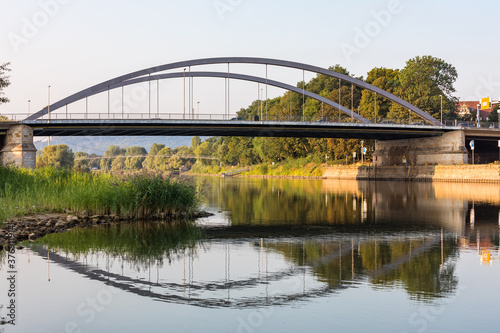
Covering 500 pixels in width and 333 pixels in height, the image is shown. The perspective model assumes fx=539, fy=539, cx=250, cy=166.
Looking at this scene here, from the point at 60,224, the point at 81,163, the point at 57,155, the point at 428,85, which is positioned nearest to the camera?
the point at 60,224

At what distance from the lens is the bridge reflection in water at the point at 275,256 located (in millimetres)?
10062

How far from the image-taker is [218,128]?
65.4 metres

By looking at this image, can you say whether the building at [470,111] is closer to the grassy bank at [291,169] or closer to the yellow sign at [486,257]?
the grassy bank at [291,169]

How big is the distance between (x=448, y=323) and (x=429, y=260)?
16.6ft

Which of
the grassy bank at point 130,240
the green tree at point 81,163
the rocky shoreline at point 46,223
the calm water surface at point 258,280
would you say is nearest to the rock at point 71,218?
the rocky shoreline at point 46,223

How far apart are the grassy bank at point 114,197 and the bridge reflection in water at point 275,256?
2.02 m

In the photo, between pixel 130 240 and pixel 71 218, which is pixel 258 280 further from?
pixel 71 218

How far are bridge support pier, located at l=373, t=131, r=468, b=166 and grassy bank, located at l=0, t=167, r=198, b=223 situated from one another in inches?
2351

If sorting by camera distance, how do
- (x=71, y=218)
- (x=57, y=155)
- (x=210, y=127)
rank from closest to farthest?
(x=71, y=218)
(x=210, y=127)
(x=57, y=155)

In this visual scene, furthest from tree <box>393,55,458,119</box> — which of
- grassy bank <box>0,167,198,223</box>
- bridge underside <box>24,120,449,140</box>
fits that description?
grassy bank <box>0,167,198,223</box>

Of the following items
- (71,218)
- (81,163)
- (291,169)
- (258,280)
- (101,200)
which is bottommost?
(258,280)

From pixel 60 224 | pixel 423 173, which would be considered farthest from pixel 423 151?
pixel 60 224

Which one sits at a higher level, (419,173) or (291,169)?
(291,169)

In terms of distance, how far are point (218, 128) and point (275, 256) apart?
52383 millimetres
